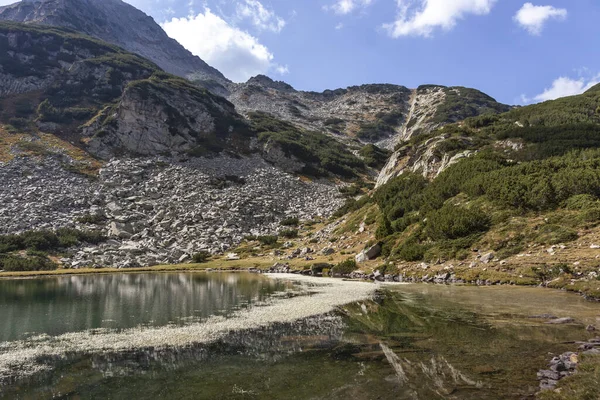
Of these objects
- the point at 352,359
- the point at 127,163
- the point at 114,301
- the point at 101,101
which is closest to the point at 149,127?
the point at 127,163

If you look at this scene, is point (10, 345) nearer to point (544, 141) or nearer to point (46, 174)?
point (544, 141)

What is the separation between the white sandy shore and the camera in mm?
13727

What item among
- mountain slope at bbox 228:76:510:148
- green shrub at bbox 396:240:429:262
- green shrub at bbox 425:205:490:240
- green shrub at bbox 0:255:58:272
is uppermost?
mountain slope at bbox 228:76:510:148

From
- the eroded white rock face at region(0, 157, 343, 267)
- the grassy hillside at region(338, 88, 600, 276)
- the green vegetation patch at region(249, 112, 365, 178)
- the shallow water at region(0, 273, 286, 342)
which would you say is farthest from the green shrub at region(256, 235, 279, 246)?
the green vegetation patch at region(249, 112, 365, 178)

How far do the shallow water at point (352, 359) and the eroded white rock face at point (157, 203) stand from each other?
4444 cm

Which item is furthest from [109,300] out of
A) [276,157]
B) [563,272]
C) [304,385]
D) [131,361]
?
[276,157]

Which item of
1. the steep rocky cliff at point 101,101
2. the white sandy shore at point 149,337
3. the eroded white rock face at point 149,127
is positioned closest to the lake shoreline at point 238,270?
the white sandy shore at point 149,337

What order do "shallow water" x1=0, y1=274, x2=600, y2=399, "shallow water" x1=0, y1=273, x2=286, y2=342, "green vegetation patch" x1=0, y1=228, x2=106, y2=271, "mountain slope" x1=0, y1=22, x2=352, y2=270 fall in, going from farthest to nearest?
1. "mountain slope" x1=0, y1=22, x2=352, y2=270
2. "green vegetation patch" x1=0, y1=228, x2=106, y2=271
3. "shallow water" x1=0, y1=273, x2=286, y2=342
4. "shallow water" x1=0, y1=274, x2=600, y2=399

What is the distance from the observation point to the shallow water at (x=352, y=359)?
9.77 meters

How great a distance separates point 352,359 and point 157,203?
69.4 m

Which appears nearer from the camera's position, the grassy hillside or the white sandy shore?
the white sandy shore

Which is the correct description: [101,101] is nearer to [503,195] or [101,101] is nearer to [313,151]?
[313,151]

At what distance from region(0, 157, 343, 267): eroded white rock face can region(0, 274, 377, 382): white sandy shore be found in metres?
38.9

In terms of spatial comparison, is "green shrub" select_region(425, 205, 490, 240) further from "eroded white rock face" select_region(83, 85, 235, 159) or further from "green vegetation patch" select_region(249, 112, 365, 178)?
"eroded white rock face" select_region(83, 85, 235, 159)
